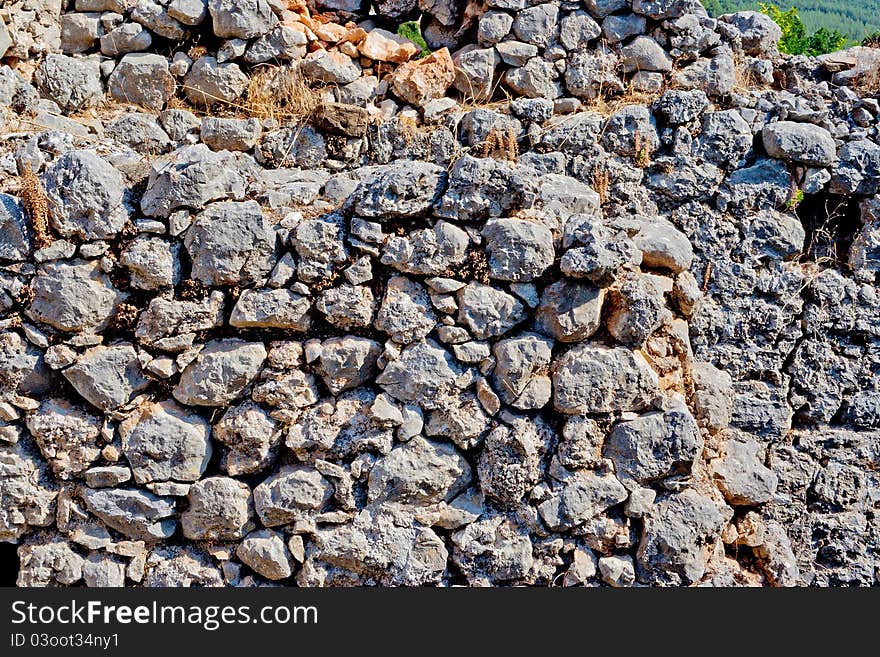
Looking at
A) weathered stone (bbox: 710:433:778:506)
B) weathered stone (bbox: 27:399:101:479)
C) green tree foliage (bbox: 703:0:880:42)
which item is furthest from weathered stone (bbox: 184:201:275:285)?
green tree foliage (bbox: 703:0:880:42)

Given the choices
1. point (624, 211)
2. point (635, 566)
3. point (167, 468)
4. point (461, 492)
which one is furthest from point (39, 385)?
point (624, 211)

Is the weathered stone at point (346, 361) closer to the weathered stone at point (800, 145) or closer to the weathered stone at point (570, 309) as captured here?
the weathered stone at point (570, 309)

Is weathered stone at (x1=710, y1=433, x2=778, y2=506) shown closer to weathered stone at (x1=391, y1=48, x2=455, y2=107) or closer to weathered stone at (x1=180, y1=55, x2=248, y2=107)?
weathered stone at (x1=391, y1=48, x2=455, y2=107)

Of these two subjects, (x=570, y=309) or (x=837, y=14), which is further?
(x=837, y=14)

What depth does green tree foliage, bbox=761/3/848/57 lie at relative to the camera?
8.96 meters

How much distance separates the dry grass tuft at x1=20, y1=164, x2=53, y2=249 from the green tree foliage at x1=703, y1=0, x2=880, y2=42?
869 cm

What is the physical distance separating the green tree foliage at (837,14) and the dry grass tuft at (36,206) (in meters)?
8.69

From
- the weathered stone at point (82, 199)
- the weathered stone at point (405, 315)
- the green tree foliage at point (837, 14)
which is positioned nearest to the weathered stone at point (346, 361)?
the weathered stone at point (405, 315)

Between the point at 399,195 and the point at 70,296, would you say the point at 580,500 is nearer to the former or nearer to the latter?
the point at 399,195

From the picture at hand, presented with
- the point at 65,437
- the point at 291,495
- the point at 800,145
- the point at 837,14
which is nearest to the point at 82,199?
the point at 65,437

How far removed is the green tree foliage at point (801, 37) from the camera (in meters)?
8.96

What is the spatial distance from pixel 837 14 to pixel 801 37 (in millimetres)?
773

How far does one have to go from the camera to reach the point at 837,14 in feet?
33.8

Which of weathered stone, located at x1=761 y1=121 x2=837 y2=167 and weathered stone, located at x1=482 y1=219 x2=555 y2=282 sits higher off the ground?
weathered stone, located at x1=761 y1=121 x2=837 y2=167
